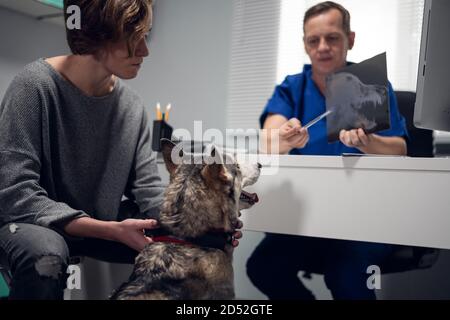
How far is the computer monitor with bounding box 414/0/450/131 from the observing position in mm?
1054

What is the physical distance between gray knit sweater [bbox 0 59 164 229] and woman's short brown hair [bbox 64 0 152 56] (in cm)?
12

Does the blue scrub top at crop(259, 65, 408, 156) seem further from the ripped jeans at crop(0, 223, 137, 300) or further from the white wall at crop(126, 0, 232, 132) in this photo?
the ripped jeans at crop(0, 223, 137, 300)

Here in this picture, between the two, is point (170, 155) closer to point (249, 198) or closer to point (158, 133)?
point (249, 198)

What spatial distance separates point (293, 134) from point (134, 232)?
0.55 meters

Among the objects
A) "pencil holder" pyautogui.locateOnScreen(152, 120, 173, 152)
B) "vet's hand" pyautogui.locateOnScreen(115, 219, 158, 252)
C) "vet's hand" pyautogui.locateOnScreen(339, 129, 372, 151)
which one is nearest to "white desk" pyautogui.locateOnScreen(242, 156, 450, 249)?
"vet's hand" pyautogui.locateOnScreen(339, 129, 372, 151)

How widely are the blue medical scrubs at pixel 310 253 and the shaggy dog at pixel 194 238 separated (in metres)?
0.45

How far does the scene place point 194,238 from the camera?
0.93 metres

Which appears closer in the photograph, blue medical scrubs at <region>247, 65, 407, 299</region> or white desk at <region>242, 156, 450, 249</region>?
white desk at <region>242, 156, 450, 249</region>

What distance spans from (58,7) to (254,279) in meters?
1.46

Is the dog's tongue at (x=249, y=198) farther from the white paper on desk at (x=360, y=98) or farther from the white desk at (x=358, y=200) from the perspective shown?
the white paper on desk at (x=360, y=98)

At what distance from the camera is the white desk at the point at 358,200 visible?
90 centimetres

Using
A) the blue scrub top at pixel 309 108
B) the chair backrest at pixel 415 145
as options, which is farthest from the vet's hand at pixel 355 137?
the chair backrest at pixel 415 145
